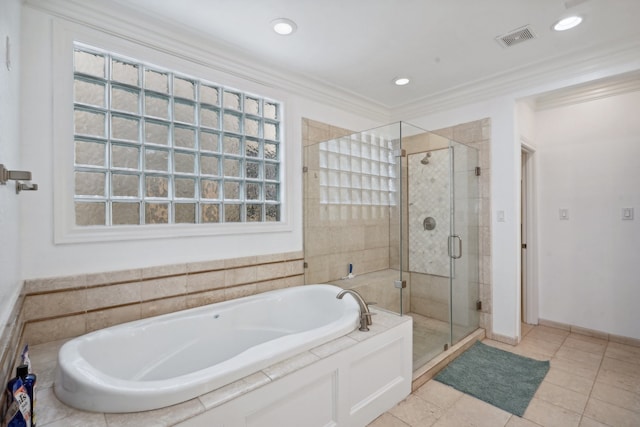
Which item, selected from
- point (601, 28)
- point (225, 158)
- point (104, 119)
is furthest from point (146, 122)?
point (601, 28)

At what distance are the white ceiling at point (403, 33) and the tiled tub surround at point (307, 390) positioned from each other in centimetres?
199

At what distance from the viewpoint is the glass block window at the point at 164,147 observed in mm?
1813

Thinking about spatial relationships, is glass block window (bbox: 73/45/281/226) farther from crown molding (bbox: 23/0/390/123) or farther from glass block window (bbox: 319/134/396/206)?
glass block window (bbox: 319/134/396/206)

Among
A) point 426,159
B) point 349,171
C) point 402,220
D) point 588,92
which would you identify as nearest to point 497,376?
point 402,220

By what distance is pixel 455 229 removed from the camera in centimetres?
276

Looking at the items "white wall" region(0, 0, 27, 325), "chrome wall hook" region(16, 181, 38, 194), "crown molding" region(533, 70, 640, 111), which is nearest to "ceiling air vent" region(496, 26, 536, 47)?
"crown molding" region(533, 70, 640, 111)

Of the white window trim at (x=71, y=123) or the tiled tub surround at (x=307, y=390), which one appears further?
the white window trim at (x=71, y=123)

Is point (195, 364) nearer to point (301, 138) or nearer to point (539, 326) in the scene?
point (301, 138)

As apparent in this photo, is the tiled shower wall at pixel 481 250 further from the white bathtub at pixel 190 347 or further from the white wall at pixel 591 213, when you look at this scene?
the white bathtub at pixel 190 347

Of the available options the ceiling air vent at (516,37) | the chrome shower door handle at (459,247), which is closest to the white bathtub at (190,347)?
the chrome shower door handle at (459,247)

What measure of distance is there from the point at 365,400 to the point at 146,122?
7.34ft

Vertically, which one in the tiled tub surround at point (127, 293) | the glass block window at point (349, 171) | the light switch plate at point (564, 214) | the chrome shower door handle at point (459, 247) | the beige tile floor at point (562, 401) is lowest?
the beige tile floor at point (562, 401)

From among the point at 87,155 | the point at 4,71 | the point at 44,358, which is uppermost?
the point at 4,71

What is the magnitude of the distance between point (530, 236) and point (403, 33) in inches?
101
